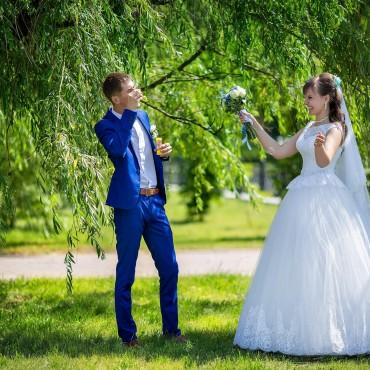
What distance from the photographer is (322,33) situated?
6379mm

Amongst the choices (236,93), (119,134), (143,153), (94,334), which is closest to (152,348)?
(94,334)

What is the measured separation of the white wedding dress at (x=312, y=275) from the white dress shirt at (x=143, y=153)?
86 centimetres

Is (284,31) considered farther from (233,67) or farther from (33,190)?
(33,190)

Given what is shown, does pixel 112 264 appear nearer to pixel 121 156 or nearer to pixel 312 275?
pixel 121 156

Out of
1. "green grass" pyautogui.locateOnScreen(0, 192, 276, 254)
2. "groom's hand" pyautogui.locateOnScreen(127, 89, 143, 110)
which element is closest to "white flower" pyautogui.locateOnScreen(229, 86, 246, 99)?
"groom's hand" pyautogui.locateOnScreen(127, 89, 143, 110)

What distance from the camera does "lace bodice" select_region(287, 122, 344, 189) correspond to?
5590 millimetres

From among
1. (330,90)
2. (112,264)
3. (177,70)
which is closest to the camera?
(330,90)

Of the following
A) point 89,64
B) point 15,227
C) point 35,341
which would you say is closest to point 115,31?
point 89,64

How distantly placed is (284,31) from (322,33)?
10.9 inches

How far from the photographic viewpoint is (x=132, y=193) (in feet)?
17.8

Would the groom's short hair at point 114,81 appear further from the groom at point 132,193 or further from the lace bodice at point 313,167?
the lace bodice at point 313,167

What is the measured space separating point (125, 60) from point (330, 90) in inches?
56.6

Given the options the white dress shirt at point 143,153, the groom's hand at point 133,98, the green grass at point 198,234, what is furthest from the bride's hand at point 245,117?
the green grass at point 198,234

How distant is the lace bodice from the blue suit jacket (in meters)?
1.04
